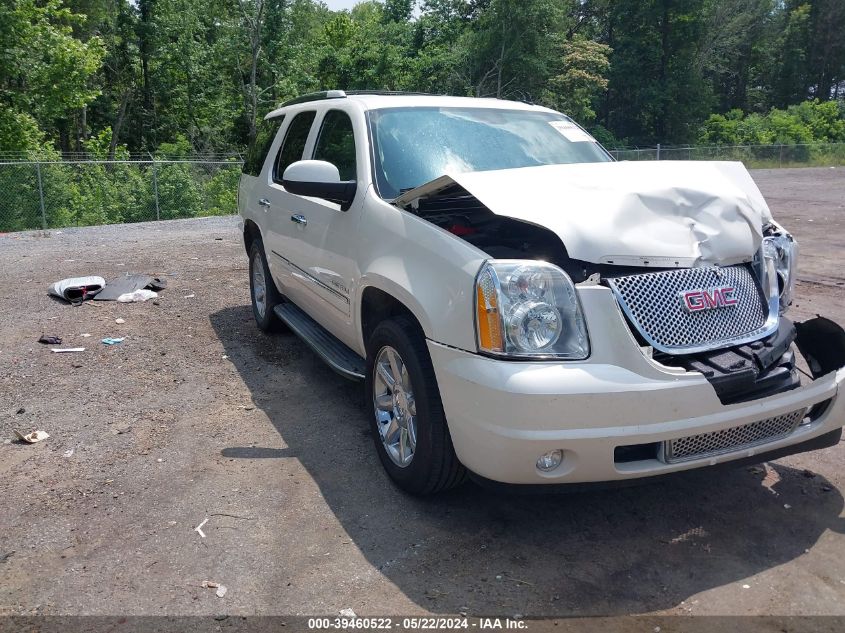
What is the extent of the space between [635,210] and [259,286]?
4387mm

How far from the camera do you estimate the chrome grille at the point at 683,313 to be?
328 cm

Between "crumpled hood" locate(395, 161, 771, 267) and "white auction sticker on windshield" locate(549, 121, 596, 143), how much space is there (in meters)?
1.54

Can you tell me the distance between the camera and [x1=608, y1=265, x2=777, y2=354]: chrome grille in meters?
3.28

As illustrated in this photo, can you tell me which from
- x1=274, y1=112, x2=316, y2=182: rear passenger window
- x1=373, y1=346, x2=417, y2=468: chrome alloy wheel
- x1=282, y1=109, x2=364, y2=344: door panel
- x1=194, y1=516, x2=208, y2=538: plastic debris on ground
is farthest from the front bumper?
x1=274, y1=112, x2=316, y2=182: rear passenger window

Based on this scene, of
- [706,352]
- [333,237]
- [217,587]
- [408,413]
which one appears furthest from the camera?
[333,237]

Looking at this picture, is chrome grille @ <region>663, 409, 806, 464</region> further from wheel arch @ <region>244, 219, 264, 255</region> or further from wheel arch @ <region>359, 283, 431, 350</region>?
wheel arch @ <region>244, 219, 264, 255</region>

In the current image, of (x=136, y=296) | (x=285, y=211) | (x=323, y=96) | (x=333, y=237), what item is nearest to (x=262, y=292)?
(x=285, y=211)

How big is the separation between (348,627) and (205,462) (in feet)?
5.95

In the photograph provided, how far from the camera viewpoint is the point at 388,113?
196 inches

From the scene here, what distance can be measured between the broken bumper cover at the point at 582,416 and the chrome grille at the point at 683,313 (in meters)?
0.18

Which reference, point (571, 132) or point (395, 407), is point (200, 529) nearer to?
point (395, 407)

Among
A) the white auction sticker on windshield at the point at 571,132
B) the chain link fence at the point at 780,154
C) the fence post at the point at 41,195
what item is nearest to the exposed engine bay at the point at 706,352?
the white auction sticker on windshield at the point at 571,132

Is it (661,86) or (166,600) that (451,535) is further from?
(661,86)

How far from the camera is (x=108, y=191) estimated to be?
67.6ft
